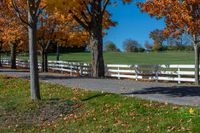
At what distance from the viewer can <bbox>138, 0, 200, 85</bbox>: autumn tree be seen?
22.0 meters

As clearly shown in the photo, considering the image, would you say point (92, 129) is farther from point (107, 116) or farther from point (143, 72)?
point (143, 72)

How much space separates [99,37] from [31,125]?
15.0 m

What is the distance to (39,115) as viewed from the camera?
14.0 metres

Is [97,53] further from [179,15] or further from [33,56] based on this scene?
[33,56]

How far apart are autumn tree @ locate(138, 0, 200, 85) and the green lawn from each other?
763cm

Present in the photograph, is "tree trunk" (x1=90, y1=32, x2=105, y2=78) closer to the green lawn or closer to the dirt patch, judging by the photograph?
the green lawn

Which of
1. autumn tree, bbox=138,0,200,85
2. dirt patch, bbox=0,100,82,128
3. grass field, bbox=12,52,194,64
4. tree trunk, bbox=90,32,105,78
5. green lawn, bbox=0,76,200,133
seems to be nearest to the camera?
green lawn, bbox=0,76,200,133

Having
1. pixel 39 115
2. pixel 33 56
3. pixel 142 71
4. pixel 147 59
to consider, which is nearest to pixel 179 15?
pixel 142 71

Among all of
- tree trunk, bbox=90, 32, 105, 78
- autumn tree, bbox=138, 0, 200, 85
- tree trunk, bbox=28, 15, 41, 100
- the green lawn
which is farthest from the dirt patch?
tree trunk, bbox=90, 32, 105, 78

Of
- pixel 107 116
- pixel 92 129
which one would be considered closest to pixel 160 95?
pixel 107 116

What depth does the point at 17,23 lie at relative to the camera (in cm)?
3831

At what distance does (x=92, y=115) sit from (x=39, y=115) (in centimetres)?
202

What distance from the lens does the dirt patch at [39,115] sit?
13.5m

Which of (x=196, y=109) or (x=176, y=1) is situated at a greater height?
(x=176, y=1)
